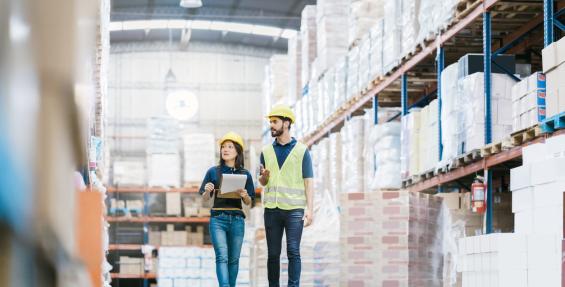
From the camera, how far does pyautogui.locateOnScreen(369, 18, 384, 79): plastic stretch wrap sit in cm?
1191

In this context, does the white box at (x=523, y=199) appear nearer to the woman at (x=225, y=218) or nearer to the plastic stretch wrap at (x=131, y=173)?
the woman at (x=225, y=218)

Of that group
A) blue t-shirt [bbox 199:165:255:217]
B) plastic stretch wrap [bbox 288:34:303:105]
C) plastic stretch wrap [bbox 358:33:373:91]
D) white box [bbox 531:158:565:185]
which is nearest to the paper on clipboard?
blue t-shirt [bbox 199:165:255:217]

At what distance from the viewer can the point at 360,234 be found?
8.83 metres

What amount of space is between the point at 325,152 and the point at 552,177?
8.13 metres

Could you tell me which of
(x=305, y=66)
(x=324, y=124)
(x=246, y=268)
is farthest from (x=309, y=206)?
(x=246, y=268)

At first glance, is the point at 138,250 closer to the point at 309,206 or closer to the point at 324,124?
the point at 324,124

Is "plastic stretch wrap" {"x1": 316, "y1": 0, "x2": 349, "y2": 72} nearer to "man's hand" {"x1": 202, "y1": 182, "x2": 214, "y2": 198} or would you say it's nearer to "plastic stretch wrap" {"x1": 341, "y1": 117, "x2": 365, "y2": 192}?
"plastic stretch wrap" {"x1": 341, "y1": 117, "x2": 365, "y2": 192}

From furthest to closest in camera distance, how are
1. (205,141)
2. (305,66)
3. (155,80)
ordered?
(155,80) < (205,141) < (305,66)

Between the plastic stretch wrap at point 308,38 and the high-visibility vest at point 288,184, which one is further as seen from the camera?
the plastic stretch wrap at point 308,38

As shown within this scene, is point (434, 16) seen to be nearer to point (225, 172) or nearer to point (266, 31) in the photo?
point (225, 172)

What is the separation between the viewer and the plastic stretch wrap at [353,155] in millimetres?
12844

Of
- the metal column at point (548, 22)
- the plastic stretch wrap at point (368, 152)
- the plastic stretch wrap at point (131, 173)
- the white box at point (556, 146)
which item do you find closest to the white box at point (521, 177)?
the white box at point (556, 146)

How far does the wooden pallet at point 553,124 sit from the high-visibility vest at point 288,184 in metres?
1.85

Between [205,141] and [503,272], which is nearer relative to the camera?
[503,272]
